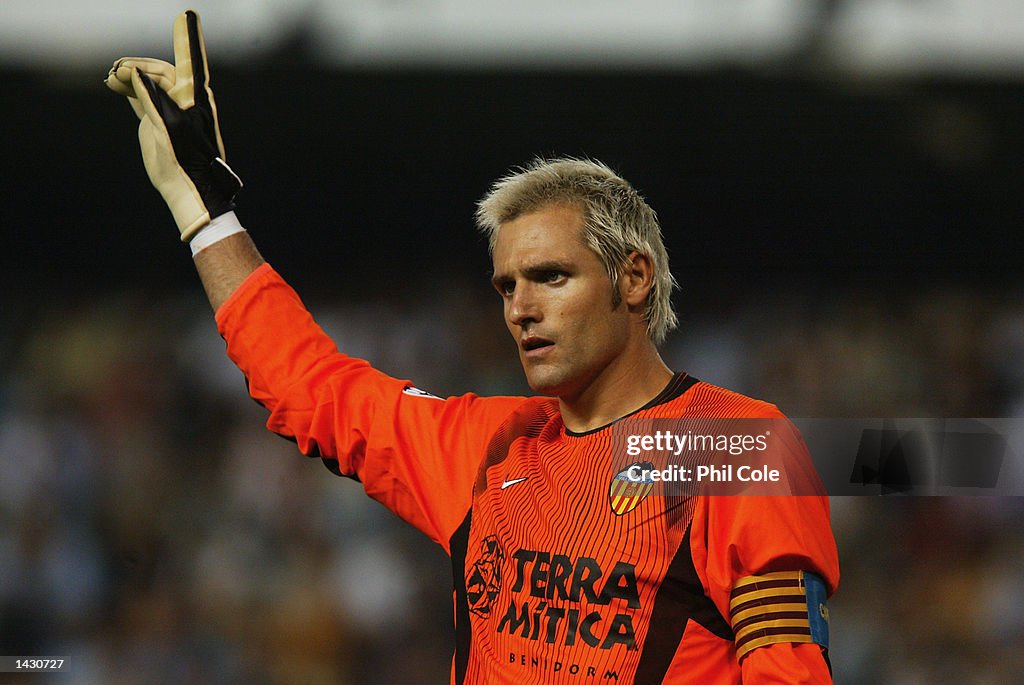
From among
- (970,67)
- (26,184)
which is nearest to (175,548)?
(26,184)

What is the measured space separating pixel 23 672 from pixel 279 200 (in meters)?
1.53

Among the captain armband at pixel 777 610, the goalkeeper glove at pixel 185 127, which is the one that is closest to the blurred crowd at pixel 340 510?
the goalkeeper glove at pixel 185 127

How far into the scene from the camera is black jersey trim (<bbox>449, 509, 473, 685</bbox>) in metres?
1.53

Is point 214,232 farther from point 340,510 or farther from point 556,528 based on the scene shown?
point 340,510

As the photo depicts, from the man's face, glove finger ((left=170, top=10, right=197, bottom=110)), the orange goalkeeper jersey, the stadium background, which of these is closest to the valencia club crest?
the orange goalkeeper jersey

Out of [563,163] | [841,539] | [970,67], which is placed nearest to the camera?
[563,163]

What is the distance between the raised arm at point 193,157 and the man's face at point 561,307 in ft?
1.67

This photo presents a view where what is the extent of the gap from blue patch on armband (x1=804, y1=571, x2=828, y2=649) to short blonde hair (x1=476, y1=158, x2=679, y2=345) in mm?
435

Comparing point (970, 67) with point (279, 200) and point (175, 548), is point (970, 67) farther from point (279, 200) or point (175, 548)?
point (175, 548)

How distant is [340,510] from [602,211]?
2.02m

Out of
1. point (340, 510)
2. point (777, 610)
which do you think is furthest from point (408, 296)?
point (777, 610)

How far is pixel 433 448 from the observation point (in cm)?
166

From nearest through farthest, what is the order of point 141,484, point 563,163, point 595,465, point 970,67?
point 595,465
point 563,163
point 970,67
point 141,484

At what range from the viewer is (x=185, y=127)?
5.76ft
